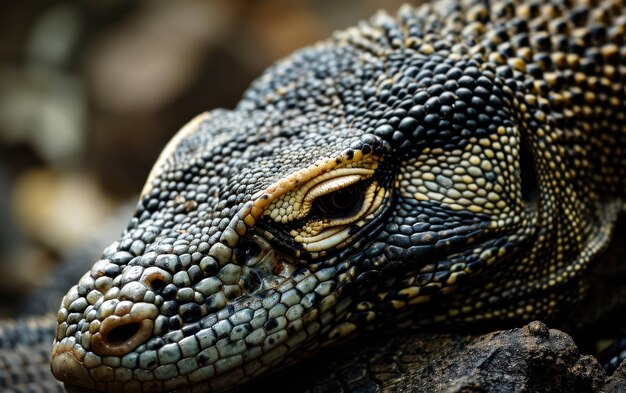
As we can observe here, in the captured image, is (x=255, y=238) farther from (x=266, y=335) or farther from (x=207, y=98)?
(x=207, y=98)

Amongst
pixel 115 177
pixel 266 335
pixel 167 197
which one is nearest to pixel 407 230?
pixel 266 335

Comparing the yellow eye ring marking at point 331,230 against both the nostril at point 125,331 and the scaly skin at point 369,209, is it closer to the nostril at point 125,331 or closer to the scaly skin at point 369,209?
the scaly skin at point 369,209

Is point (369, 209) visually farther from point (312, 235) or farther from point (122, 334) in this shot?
point (122, 334)

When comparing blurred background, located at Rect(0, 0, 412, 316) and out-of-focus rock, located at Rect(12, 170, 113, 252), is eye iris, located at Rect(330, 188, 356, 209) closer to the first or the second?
blurred background, located at Rect(0, 0, 412, 316)

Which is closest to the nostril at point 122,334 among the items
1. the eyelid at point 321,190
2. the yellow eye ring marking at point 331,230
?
the yellow eye ring marking at point 331,230

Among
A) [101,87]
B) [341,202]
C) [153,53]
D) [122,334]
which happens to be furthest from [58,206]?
[341,202]
